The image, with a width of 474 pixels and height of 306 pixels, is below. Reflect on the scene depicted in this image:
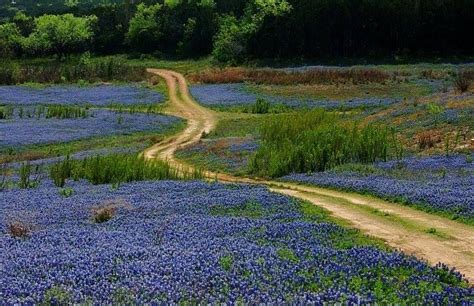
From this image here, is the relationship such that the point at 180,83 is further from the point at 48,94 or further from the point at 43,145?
the point at 43,145

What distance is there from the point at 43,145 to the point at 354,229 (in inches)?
1353

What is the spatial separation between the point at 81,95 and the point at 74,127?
→ 2396 cm

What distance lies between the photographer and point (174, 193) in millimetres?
22953

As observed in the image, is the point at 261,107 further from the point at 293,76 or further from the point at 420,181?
the point at 420,181

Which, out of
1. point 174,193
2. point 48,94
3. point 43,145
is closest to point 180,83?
point 48,94

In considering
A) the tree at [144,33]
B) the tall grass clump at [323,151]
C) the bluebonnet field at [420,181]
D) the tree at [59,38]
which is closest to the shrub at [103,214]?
the bluebonnet field at [420,181]

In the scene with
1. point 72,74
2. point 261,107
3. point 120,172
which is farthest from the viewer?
point 72,74

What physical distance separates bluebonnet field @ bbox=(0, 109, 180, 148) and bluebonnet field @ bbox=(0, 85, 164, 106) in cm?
1074

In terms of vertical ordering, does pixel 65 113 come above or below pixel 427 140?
below

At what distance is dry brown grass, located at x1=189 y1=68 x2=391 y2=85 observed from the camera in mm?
73688

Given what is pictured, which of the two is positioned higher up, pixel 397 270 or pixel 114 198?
pixel 397 270

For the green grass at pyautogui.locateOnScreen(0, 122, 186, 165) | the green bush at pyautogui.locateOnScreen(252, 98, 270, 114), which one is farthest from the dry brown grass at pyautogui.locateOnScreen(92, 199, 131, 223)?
the green bush at pyautogui.locateOnScreen(252, 98, 270, 114)

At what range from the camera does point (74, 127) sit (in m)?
52.2

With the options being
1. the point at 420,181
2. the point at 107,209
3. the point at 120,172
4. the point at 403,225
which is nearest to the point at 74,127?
the point at 120,172
